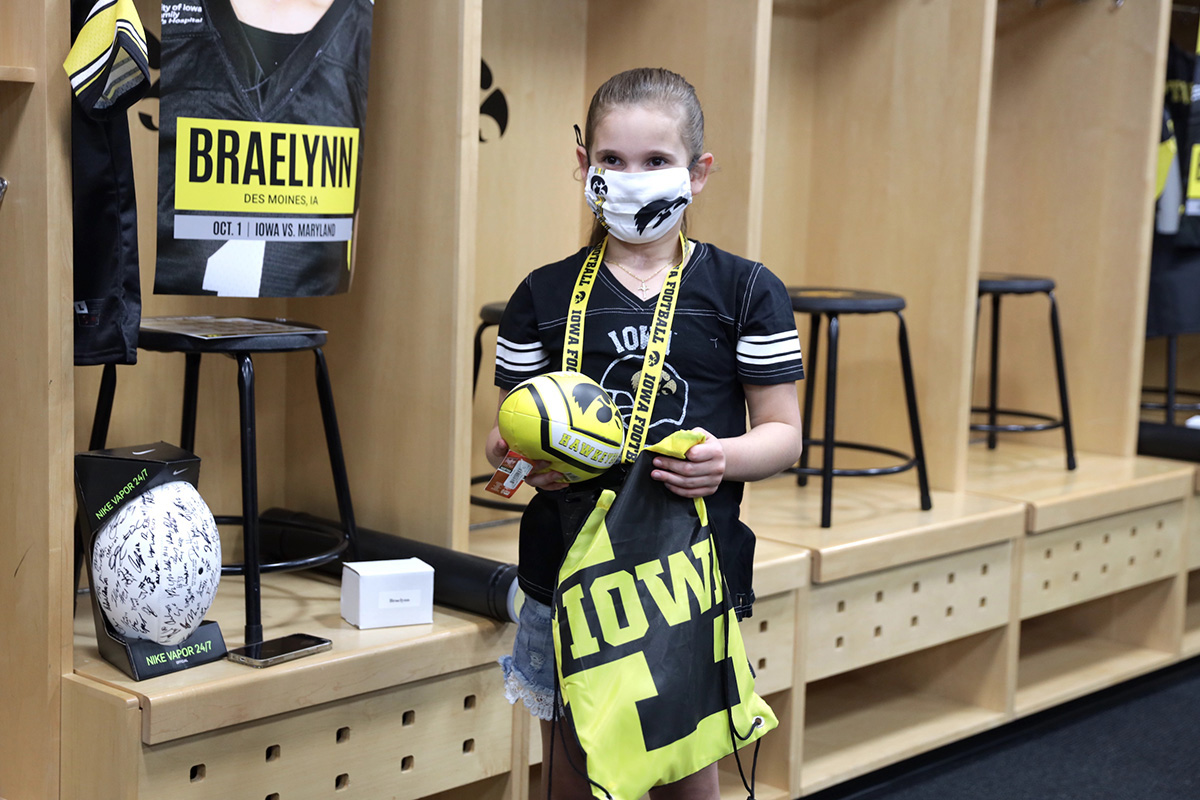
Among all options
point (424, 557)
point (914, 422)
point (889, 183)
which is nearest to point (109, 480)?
point (424, 557)

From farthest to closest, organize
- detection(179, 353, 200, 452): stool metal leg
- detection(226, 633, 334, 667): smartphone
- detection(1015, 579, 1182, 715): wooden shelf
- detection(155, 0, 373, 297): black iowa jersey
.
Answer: detection(1015, 579, 1182, 715): wooden shelf < detection(179, 353, 200, 452): stool metal leg < detection(155, 0, 373, 297): black iowa jersey < detection(226, 633, 334, 667): smartphone

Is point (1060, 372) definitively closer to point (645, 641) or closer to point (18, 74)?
point (645, 641)

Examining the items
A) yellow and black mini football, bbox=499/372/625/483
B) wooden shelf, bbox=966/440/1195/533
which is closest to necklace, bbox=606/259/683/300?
yellow and black mini football, bbox=499/372/625/483

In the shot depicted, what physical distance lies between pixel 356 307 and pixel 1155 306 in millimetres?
2357

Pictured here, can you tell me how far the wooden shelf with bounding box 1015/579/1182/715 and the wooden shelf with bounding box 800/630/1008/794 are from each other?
19cm

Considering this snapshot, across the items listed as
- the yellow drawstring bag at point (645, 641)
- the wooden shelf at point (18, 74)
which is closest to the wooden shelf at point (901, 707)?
the yellow drawstring bag at point (645, 641)

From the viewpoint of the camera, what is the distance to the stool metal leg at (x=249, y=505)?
1.75 meters

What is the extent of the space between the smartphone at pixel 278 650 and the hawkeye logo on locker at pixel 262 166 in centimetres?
62

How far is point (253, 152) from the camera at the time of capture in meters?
1.82

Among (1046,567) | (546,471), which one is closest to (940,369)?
(1046,567)

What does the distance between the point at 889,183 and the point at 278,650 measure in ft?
6.26

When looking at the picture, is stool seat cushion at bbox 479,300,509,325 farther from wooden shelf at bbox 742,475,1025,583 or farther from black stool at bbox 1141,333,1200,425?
black stool at bbox 1141,333,1200,425

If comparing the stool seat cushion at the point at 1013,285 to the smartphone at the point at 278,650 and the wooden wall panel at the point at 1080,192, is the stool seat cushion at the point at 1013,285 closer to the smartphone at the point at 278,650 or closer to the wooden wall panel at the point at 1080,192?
the wooden wall panel at the point at 1080,192

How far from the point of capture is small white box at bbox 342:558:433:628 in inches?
72.2
